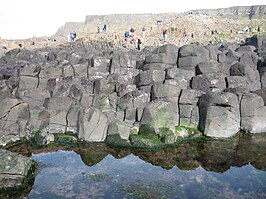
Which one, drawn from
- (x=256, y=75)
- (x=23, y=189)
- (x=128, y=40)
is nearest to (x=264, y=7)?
(x=128, y=40)

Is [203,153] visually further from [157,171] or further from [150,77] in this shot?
[150,77]

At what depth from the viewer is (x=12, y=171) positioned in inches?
537

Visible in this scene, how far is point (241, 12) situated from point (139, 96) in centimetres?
10933

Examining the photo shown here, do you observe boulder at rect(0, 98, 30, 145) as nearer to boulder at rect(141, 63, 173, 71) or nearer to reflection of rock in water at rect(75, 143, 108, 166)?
reflection of rock in water at rect(75, 143, 108, 166)

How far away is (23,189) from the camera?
13.5 meters

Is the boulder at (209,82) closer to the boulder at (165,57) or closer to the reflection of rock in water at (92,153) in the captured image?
the boulder at (165,57)

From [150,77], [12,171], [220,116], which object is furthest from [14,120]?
[220,116]

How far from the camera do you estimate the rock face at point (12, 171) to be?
44.1 ft

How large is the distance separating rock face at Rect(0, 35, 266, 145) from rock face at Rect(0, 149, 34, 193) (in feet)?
15.6

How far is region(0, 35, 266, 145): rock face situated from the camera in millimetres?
18875

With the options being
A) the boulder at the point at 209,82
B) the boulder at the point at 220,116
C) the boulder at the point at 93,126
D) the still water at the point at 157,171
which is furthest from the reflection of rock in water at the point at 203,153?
the boulder at the point at 209,82

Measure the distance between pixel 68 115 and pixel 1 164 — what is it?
6506 millimetres

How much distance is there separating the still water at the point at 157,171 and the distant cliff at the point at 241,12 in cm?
9688

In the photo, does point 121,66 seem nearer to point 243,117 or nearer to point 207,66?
point 207,66
